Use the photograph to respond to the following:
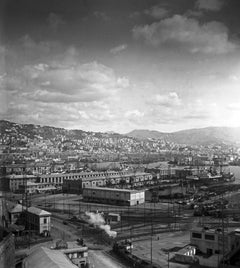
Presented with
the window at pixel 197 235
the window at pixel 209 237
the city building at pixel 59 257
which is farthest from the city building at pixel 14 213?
the window at pixel 209 237

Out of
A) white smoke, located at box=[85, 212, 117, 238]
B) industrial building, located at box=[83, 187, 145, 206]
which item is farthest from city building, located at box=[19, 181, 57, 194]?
white smoke, located at box=[85, 212, 117, 238]

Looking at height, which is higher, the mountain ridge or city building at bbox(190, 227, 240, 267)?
the mountain ridge

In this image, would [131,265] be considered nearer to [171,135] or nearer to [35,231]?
[35,231]

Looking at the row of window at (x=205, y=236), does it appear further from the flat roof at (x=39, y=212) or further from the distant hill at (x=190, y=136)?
the distant hill at (x=190, y=136)

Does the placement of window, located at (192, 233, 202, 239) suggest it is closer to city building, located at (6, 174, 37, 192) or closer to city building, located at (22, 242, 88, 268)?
city building, located at (22, 242, 88, 268)

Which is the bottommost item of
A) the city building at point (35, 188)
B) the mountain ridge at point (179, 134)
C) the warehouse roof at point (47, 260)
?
the city building at point (35, 188)

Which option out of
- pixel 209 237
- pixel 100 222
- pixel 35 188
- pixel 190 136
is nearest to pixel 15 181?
pixel 35 188
